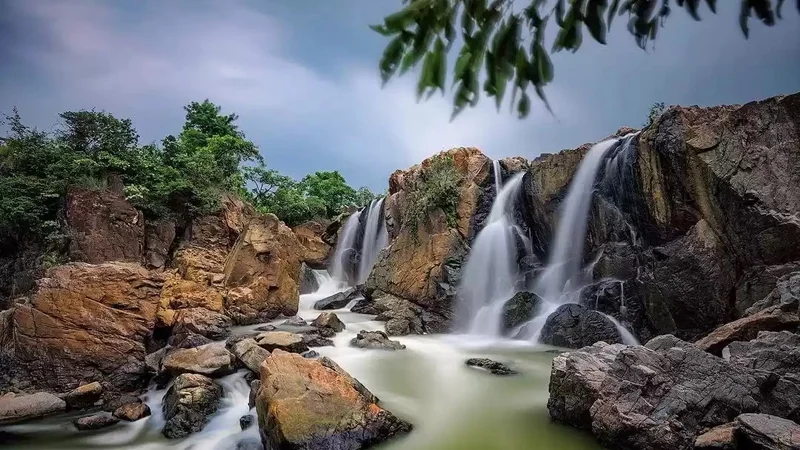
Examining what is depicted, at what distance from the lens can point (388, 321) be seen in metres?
13.3

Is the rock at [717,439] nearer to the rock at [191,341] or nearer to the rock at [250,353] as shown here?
the rock at [250,353]

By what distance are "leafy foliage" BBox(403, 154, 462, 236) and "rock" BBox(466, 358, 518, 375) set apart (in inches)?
302

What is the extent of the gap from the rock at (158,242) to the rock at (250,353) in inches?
202

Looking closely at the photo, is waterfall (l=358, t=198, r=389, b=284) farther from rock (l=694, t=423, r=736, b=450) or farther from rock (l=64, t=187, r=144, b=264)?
rock (l=694, t=423, r=736, b=450)

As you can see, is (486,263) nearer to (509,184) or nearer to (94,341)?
(509,184)

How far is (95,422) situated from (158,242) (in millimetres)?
6654

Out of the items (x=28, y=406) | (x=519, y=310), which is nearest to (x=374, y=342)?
(x=519, y=310)

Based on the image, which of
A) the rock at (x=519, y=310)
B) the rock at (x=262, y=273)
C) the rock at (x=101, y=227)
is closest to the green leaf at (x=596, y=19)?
the rock at (x=519, y=310)

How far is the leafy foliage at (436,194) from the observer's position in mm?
16578

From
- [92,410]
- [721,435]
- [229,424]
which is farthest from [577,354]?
[92,410]

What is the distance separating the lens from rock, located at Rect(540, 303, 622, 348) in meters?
10.1

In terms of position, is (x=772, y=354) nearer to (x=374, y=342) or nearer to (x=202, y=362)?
(x=374, y=342)

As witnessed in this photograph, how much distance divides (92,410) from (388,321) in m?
7.60

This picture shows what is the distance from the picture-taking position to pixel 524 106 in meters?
1.62
